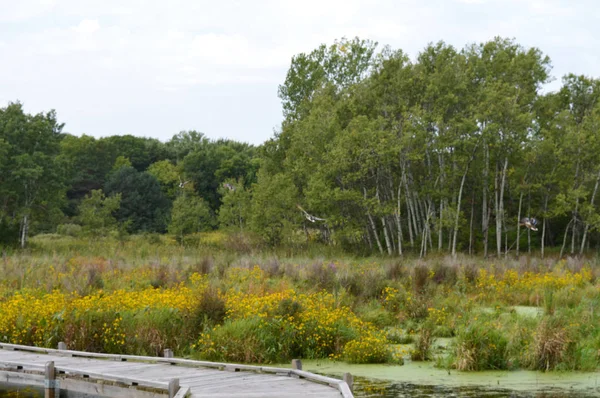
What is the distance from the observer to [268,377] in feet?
36.2

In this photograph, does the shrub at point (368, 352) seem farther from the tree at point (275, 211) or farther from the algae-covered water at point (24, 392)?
the tree at point (275, 211)

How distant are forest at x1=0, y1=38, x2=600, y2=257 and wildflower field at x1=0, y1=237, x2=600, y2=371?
50.7 ft

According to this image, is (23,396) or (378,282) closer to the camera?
(23,396)

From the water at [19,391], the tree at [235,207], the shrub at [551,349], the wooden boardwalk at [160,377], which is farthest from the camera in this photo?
the tree at [235,207]

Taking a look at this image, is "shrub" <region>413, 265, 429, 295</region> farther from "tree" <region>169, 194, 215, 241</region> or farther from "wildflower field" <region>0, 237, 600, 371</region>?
"tree" <region>169, 194, 215, 241</region>

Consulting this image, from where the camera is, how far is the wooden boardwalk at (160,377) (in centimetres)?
987

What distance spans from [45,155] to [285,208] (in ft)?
42.6

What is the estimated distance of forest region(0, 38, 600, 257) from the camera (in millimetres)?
36312

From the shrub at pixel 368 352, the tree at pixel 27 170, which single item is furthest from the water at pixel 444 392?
the tree at pixel 27 170

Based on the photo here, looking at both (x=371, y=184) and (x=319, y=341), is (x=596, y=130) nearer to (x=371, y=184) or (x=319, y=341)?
(x=371, y=184)

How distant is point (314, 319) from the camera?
1497cm

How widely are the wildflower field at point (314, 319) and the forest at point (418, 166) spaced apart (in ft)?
50.7

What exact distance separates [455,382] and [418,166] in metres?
28.7

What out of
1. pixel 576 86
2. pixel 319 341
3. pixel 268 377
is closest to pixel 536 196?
pixel 576 86
